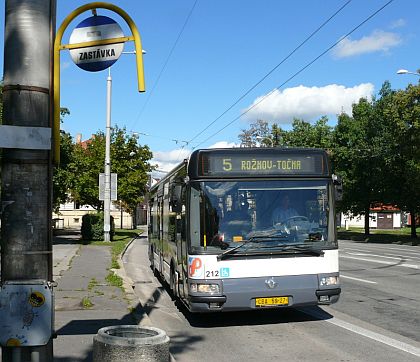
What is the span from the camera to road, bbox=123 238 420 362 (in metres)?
6.64

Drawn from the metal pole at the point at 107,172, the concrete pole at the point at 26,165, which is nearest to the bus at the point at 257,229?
the concrete pole at the point at 26,165

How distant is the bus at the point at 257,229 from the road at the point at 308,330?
47 centimetres

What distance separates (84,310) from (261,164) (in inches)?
151

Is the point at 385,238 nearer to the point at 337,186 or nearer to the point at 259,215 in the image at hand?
the point at 337,186

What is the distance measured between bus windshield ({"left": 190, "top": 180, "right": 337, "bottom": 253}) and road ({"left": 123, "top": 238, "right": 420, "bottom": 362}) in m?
1.26

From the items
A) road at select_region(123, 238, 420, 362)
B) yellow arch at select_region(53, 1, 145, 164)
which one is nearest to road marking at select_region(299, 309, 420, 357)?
road at select_region(123, 238, 420, 362)

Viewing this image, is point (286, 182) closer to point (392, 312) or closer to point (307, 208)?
point (307, 208)

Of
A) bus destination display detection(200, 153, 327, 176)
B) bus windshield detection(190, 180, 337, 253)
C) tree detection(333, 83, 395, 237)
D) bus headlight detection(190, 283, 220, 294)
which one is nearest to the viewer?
bus headlight detection(190, 283, 220, 294)

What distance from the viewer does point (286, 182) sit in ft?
27.8

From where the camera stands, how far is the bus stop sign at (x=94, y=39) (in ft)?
13.0

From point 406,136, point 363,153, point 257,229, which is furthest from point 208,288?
point 363,153

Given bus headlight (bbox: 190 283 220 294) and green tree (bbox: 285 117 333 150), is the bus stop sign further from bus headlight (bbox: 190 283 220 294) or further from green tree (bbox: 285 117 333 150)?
green tree (bbox: 285 117 333 150)

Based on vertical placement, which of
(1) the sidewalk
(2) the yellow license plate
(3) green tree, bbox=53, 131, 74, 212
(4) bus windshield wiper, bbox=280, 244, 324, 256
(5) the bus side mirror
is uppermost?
(3) green tree, bbox=53, 131, 74, 212

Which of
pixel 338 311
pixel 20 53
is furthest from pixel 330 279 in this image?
pixel 20 53
